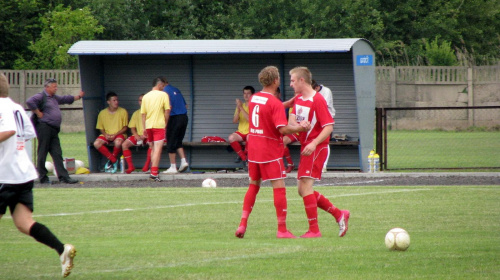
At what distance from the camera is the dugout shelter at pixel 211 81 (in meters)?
17.7

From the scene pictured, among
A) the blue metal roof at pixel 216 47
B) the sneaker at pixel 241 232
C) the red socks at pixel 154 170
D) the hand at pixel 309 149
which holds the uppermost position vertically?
the blue metal roof at pixel 216 47

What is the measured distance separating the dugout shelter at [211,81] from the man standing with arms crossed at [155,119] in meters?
1.37

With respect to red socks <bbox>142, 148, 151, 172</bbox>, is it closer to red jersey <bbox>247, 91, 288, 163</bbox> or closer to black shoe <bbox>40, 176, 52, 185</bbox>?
black shoe <bbox>40, 176, 52, 185</bbox>

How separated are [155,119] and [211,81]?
125 inches

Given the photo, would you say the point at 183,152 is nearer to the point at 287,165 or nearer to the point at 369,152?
the point at 287,165

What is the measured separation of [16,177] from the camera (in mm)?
6645

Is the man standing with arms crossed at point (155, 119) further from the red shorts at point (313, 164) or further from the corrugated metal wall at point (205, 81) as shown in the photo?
the red shorts at point (313, 164)

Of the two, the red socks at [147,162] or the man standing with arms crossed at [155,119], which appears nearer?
the man standing with arms crossed at [155,119]

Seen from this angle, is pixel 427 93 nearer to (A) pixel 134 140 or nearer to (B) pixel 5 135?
(A) pixel 134 140

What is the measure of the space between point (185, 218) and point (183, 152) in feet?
25.0

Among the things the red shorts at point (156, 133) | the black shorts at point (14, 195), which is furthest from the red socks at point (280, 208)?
the red shorts at point (156, 133)

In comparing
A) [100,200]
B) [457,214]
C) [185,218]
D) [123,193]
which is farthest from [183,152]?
[457,214]

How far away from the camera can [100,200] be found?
13180 millimetres

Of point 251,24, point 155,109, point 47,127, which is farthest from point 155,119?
point 251,24
